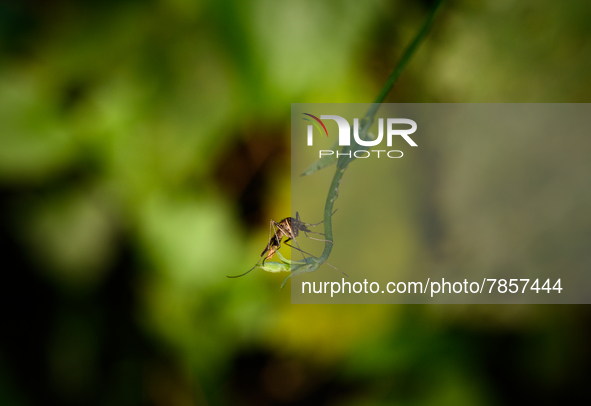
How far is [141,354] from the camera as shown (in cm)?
58

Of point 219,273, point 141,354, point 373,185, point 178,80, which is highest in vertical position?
point 178,80

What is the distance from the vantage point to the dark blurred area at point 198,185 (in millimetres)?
541

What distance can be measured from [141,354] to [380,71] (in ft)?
2.01

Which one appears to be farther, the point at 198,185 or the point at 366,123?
the point at 198,185

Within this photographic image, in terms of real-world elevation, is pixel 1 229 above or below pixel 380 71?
below

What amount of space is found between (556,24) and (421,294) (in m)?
0.47

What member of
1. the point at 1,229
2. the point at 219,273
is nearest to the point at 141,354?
the point at 219,273

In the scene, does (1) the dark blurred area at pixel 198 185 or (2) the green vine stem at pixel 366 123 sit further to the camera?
(1) the dark blurred area at pixel 198 185

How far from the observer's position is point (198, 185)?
1.86 feet

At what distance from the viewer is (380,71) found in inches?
22.8

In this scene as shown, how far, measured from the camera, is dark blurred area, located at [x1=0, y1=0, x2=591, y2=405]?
21.3 inches

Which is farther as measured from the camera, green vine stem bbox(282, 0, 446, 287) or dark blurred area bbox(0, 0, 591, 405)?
dark blurred area bbox(0, 0, 591, 405)

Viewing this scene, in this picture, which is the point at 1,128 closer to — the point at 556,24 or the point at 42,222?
the point at 42,222

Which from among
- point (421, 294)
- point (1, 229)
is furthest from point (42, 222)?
point (421, 294)
